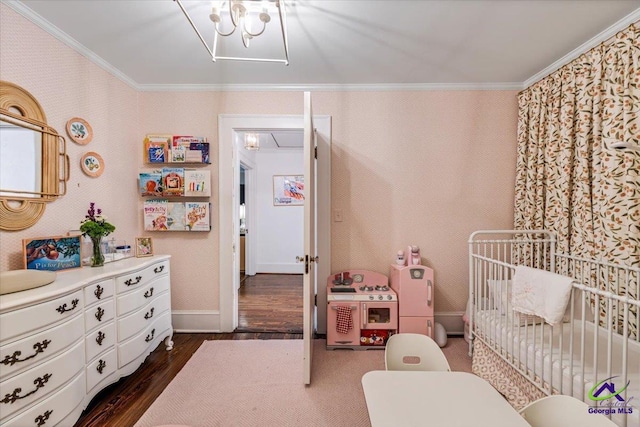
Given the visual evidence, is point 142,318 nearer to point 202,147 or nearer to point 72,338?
point 72,338

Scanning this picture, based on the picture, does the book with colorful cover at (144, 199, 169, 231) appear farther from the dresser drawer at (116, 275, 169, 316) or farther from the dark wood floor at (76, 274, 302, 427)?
Answer: the dark wood floor at (76, 274, 302, 427)

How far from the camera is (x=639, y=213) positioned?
63.9 inches

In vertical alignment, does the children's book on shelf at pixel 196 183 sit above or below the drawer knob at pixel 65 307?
above

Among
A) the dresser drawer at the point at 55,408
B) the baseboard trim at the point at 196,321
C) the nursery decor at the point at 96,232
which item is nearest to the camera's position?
the dresser drawer at the point at 55,408

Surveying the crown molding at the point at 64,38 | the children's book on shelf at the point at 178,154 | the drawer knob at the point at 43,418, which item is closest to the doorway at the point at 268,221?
the children's book on shelf at the point at 178,154

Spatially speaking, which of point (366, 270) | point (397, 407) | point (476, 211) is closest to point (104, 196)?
point (366, 270)

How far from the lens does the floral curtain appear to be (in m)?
1.66

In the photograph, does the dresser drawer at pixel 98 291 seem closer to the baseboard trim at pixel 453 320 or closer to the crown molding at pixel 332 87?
the crown molding at pixel 332 87

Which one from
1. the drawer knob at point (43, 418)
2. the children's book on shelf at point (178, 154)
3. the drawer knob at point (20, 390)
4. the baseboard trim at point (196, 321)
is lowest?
the baseboard trim at point (196, 321)

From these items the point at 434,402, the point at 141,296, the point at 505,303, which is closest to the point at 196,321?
the point at 141,296

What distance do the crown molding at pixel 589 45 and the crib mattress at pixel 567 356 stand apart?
1.94 meters

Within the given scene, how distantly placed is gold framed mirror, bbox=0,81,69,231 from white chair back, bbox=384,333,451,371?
2311mm

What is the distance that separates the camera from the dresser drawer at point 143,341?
1868 mm

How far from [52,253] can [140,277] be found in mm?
537
